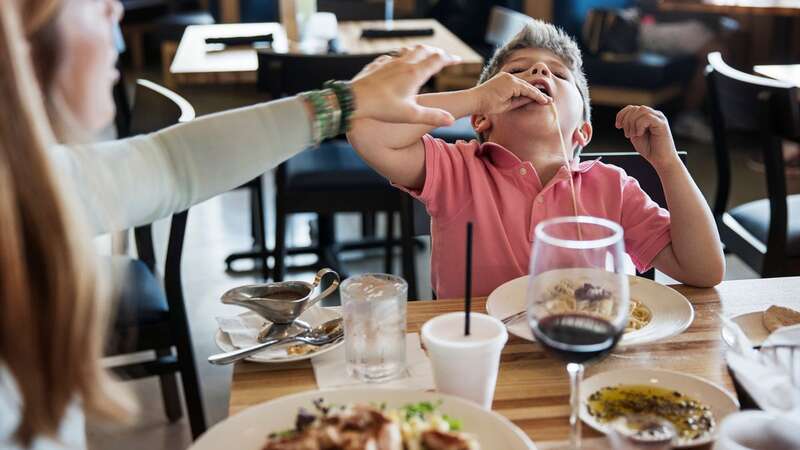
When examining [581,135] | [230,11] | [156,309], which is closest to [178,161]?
[581,135]

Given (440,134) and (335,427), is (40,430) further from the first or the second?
(440,134)

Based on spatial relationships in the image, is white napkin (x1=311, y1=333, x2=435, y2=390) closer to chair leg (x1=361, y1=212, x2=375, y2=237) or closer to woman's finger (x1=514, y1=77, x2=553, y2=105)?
woman's finger (x1=514, y1=77, x2=553, y2=105)

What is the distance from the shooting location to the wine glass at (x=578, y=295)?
0.95m

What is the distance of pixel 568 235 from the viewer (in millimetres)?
1003

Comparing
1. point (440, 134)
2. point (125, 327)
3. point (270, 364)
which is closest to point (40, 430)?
point (270, 364)

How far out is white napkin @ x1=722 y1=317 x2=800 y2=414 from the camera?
93 centimetres

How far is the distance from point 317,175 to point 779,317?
1.87 m

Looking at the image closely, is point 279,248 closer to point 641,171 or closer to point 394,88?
point 641,171

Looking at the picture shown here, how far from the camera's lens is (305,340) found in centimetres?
125

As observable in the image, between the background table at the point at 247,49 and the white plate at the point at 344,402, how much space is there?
220 cm

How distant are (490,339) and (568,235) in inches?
5.9

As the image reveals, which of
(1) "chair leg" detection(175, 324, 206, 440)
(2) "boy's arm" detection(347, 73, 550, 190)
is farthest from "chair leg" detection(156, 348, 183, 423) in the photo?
(2) "boy's arm" detection(347, 73, 550, 190)

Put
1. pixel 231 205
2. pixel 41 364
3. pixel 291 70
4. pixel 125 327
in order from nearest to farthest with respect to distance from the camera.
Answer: pixel 41 364, pixel 125 327, pixel 291 70, pixel 231 205

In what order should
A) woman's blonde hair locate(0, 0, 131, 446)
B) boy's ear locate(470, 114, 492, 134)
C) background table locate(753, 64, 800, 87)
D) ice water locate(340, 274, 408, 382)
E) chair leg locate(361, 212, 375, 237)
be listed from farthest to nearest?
chair leg locate(361, 212, 375, 237) < background table locate(753, 64, 800, 87) < boy's ear locate(470, 114, 492, 134) < ice water locate(340, 274, 408, 382) < woman's blonde hair locate(0, 0, 131, 446)
